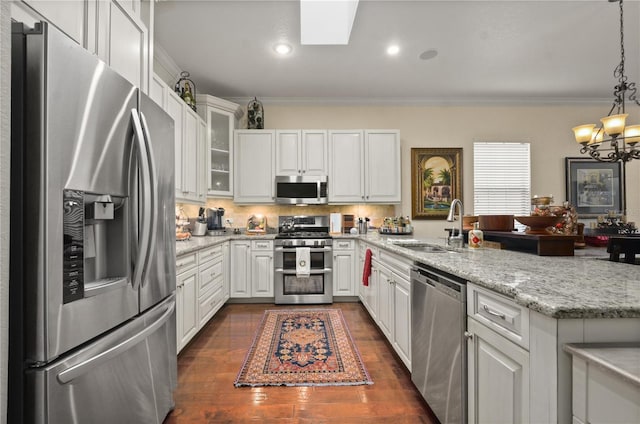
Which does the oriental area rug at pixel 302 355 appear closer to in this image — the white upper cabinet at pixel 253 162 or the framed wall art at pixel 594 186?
the white upper cabinet at pixel 253 162

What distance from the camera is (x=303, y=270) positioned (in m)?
3.87

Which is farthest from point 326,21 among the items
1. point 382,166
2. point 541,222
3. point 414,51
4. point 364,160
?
point 541,222

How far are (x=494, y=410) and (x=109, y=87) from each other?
73.2 inches

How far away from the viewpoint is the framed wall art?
468 cm

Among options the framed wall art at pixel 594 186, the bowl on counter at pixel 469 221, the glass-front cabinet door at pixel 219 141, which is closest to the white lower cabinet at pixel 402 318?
the bowl on counter at pixel 469 221

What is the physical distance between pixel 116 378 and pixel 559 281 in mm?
1717

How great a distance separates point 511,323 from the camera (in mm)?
1047

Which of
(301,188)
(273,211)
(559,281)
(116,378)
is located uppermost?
(301,188)

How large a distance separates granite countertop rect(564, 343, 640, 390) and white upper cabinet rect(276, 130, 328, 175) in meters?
3.62

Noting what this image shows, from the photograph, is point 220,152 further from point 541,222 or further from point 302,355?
point 541,222

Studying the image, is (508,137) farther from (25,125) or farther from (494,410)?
(25,125)

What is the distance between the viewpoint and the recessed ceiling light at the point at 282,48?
3.13m

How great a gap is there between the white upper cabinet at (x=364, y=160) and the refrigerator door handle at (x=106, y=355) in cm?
308

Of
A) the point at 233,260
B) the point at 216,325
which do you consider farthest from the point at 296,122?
the point at 216,325
